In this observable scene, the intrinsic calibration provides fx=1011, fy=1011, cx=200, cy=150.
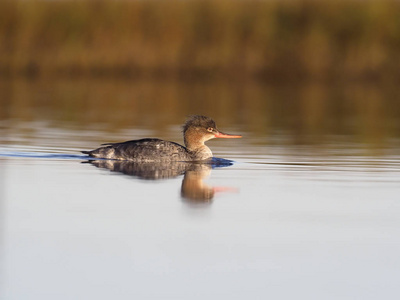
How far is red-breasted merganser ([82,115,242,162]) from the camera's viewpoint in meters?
10.9

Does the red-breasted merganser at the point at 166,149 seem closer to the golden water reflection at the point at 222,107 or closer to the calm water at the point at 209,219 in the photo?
the calm water at the point at 209,219

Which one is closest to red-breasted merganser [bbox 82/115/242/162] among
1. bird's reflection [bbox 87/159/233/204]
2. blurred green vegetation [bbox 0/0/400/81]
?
bird's reflection [bbox 87/159/233/204]

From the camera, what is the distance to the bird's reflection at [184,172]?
8305 millimetres

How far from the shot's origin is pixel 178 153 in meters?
11.1

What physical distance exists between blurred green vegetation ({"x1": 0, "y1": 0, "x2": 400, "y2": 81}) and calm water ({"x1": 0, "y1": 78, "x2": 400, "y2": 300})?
14.6m

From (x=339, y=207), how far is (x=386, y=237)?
1139 mm

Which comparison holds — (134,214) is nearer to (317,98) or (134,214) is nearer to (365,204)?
(365,204)

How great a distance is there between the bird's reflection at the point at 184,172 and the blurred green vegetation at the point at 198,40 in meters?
18.3

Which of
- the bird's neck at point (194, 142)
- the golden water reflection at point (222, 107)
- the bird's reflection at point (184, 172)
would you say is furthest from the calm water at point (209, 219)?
the golden water reflection at point (222, 107)

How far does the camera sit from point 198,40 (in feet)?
97.9

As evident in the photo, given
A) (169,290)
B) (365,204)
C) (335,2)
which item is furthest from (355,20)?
(169,290)

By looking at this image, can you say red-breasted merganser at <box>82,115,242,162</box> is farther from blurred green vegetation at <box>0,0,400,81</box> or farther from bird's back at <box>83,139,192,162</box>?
blurred green vegetation at <box>0,0,400,81</box>

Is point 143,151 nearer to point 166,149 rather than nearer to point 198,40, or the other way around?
point 166,149

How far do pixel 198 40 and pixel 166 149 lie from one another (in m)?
19.1
